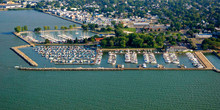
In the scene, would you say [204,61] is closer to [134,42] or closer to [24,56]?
[134,42]

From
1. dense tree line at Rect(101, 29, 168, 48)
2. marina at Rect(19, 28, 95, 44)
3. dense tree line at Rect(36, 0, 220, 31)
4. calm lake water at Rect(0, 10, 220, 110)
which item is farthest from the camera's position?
dense tree line at Rect(36, 0, 220, 31)

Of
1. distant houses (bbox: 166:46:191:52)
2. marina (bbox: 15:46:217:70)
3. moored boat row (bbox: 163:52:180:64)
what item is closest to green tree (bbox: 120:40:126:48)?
marina (bbox: 15:46:217:70)

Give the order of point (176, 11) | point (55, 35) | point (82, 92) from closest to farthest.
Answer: point (82, 92) < point (55, 35) < point (176, 11)

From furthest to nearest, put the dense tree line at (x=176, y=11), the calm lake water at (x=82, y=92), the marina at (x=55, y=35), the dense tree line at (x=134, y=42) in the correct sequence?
the dense tree line at (x=176, y=11) → the marina at (x=55, y=35) → the dense tree line at (x=134, y=42) → the calm lake water at (x=82, y=92)

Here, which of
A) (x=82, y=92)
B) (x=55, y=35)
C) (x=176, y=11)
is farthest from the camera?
(x=176, y=11)

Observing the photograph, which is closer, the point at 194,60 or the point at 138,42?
the point at 194,60

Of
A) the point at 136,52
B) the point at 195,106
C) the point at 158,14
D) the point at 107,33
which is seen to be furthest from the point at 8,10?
the point at 195,106

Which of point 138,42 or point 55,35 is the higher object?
point 138,42

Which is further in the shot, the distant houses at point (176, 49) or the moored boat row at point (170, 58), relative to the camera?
the distant houses at point (176, 49)

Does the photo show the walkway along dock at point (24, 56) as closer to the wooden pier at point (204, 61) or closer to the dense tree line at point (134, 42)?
the dense tree line at point (134, 42)

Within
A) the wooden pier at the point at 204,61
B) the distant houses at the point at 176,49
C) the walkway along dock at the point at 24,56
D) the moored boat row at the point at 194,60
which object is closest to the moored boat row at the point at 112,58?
the distant houses at the point at 176,49

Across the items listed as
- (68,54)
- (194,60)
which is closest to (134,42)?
(194,60)

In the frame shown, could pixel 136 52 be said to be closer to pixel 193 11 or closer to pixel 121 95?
pixel 121 95

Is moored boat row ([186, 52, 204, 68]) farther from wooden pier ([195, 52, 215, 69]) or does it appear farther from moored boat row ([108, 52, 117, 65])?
moored boat row ([108, 52, 117, 65])
